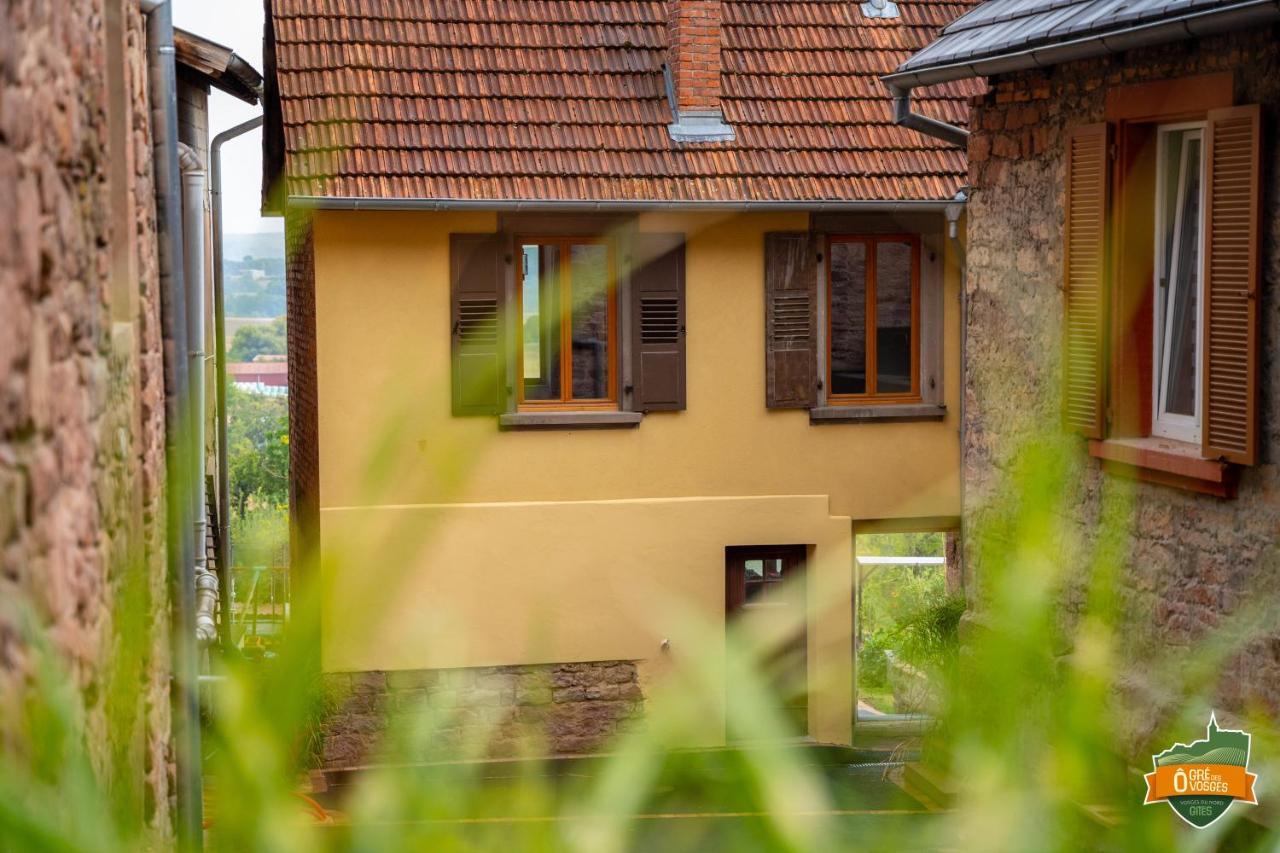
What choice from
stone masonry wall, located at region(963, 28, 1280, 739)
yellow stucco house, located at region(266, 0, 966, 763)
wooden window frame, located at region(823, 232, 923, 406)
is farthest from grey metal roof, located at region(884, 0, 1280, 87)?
wooden window frame, located at region(823, 232, 923, 406)

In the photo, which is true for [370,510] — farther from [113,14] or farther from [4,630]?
[113,14]

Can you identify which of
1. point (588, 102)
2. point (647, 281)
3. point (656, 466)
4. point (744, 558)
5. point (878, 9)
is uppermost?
point (878, 9)

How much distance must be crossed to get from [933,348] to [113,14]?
30.8 feet

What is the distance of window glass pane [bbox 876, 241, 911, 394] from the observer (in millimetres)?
12898

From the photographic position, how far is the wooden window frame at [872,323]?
12.8m

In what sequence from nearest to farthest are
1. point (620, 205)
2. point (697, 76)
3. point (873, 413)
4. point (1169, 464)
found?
point (1169, 464) → point (620, 205) → point (697, 76) → point (873, 413)

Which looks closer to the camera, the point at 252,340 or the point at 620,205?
the point at 252,340

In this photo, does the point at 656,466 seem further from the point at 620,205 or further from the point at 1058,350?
the point at 1058,350

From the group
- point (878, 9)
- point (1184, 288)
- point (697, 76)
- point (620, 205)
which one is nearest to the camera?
point (1184, 288)

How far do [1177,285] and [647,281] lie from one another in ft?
20.0

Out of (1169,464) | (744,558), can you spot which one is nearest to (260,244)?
(1169,464)

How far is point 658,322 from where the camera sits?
40.9 ft

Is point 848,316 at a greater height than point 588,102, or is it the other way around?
point 588,102

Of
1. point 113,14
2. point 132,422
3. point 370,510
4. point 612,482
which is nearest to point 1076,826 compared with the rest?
point 370,510
